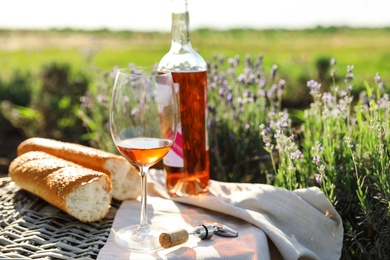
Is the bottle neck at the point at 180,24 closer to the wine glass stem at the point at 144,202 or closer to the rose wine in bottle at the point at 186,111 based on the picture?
the rose wine in bottle at the point at 186,111

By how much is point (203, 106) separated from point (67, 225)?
698 mm

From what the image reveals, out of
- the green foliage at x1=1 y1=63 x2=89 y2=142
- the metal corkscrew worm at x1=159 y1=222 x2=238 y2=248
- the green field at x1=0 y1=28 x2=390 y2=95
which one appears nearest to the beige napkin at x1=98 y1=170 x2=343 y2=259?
the metal corkscrew worm at x1=159 y1=222 x2=238 y2=248

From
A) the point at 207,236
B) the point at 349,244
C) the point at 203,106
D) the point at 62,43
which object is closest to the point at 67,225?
the point at 207,236

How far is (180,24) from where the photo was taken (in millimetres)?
2311

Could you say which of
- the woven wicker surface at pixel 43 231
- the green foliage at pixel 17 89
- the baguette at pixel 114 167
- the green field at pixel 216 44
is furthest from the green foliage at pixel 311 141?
the green field at pixel 216 44

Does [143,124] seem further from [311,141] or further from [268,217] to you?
[311,141]

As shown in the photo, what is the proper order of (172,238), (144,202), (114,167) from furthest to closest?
(114,167) < (144,202) < (172,238)

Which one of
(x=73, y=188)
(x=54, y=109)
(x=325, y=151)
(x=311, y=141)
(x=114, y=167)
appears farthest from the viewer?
(x=54, y=109)

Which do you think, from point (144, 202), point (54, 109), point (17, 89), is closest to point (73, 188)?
point (144, 202)

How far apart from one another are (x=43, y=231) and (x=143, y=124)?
49 centimetres

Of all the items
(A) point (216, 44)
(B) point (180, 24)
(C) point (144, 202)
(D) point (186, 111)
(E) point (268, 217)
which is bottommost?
(A) point (216, 44)

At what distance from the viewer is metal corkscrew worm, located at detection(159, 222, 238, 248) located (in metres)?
1.79

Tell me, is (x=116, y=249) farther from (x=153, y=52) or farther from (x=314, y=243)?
(x=153, y=52)

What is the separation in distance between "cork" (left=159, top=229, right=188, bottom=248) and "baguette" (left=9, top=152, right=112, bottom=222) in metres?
0.35
